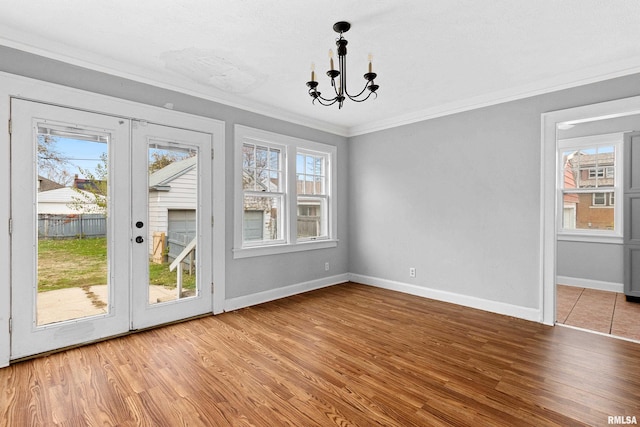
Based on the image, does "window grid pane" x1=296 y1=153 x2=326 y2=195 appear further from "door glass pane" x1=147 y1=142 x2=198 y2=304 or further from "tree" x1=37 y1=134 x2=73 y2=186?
"tree" x1=37 y1=134 x2=73 y2=186

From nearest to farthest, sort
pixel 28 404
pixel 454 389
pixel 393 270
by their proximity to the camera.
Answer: pixel 28 404 → pixel 454 389 → pixel 393 270

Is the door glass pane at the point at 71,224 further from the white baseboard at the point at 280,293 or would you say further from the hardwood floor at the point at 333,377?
the white baseboard at the point at 280,293

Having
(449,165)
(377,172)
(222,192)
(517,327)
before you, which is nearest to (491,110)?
(449,165)

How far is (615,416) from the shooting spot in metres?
1.85

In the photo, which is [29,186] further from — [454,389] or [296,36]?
[454,389]

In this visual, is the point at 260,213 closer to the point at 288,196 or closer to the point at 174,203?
the point at 288,196

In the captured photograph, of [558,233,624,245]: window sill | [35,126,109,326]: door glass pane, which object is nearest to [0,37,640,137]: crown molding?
[35,126,109,326]: door glass pane

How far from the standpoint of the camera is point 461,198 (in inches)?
161

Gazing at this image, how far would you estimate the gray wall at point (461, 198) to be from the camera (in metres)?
3.51

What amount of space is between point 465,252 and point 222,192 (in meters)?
3.14

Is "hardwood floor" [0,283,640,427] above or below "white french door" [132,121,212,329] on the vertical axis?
below

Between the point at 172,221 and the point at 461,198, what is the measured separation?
3.51 meters

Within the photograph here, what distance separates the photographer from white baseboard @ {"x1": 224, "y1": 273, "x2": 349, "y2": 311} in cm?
386

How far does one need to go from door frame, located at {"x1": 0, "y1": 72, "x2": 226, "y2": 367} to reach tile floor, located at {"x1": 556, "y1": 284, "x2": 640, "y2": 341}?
3.96 meters
